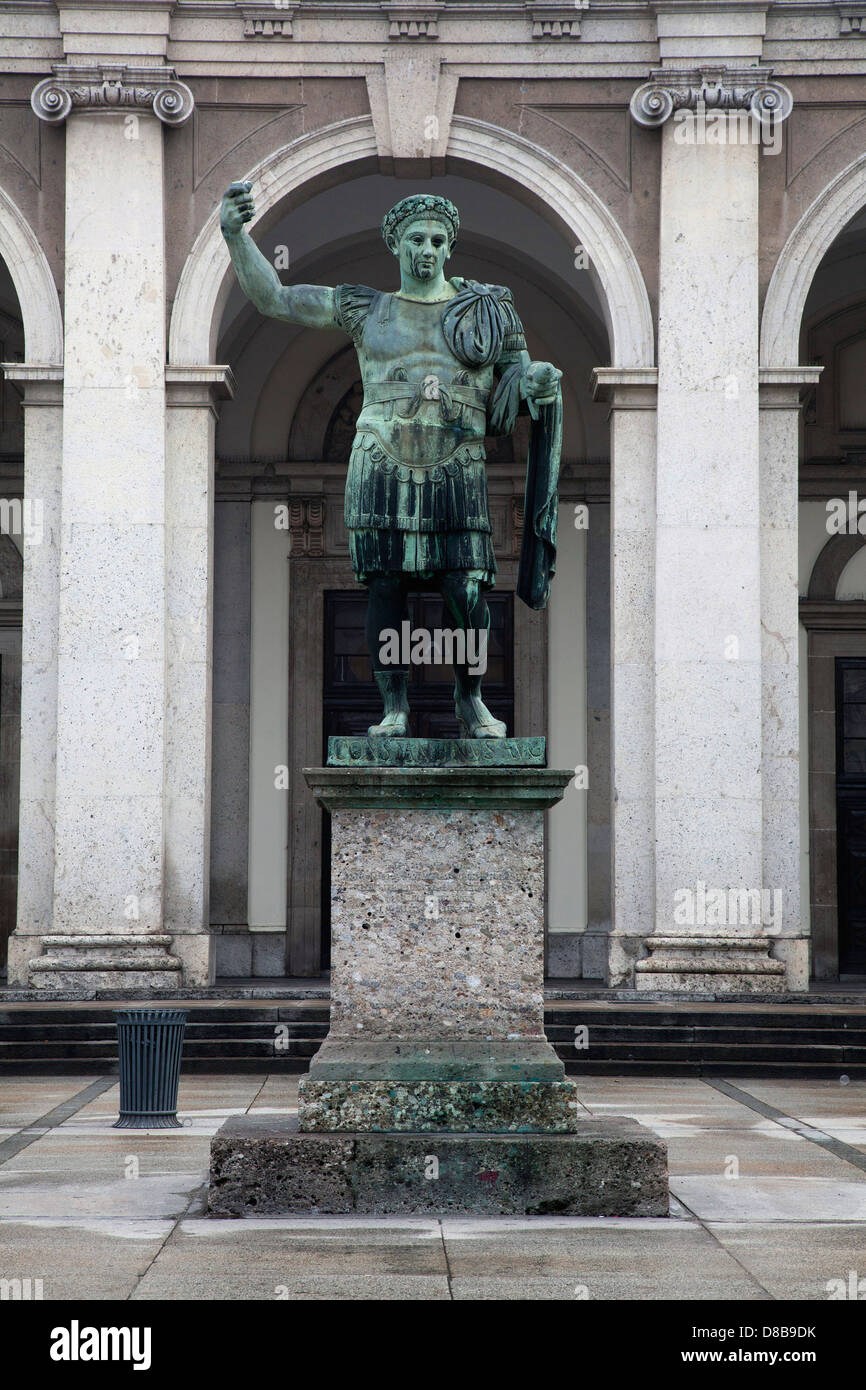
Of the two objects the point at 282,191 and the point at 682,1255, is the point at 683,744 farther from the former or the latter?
the point at 682,1255

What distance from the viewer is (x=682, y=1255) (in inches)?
227

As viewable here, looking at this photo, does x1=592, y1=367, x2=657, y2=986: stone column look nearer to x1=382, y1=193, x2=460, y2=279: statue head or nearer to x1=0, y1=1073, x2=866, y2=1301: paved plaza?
x1=0, y1=1073, x2=866, y2=1301: paved plaza

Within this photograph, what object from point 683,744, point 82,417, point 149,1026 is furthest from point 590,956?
point 149,1026

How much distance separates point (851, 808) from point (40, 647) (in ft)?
28.7

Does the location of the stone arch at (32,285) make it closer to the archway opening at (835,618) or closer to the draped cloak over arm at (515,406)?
the archway opening at (835,618)

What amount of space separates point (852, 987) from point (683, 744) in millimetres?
4293

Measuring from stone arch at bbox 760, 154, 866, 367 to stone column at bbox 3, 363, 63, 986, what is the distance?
239 inches

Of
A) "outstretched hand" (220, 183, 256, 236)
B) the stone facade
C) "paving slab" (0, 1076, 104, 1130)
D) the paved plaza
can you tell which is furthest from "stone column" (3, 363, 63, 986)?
"outstretched hand" (220, 183, 256, 236)

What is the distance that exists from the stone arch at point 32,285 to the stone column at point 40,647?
25cm

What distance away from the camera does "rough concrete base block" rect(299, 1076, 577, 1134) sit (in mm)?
6586

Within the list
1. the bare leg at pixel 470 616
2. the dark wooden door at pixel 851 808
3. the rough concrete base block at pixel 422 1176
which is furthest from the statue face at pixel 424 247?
the dark wooden door at pixel 851 808

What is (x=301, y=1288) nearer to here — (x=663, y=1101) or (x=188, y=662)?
(x=663, y=1101)

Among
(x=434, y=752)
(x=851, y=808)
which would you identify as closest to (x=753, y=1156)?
(x=434, y=752)

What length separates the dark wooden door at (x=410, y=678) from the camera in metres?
18.6
